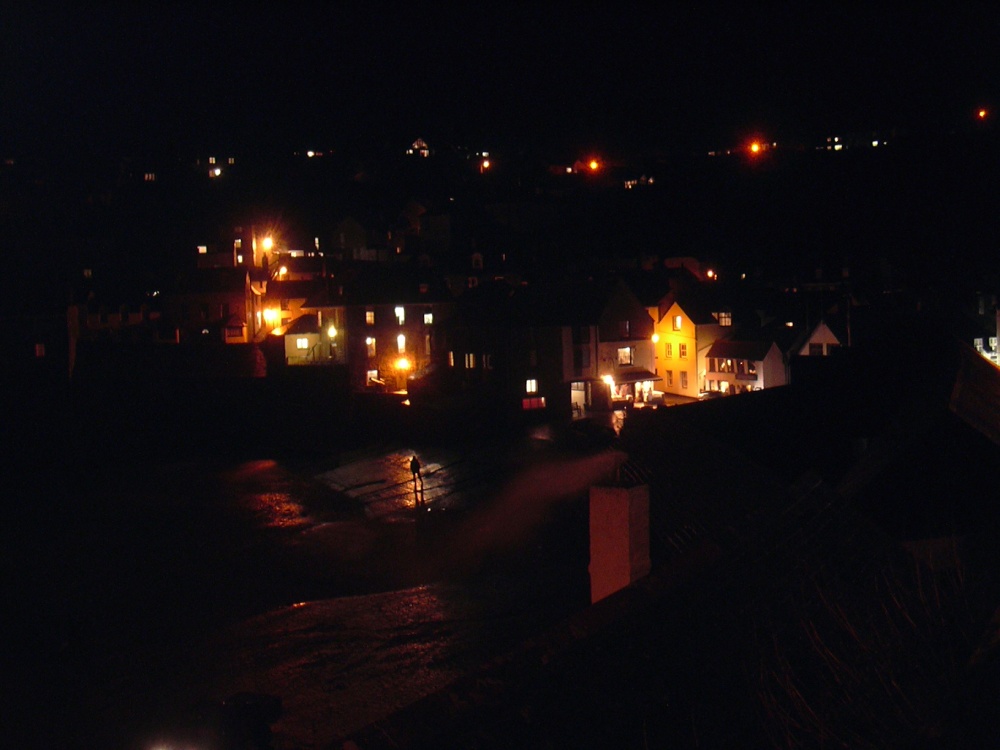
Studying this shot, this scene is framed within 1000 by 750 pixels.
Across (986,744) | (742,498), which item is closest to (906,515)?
(742,498)

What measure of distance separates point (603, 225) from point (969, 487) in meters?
56.8

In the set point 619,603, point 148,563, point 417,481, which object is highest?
point 619,603

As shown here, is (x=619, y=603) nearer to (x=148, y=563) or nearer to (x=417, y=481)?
(x=148, y=563)

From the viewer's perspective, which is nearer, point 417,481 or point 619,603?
point 619,603

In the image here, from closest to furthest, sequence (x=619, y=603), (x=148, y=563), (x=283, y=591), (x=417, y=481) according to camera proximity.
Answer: (x=619, y=603) → (x=283, y=591) → (x=148, y=563) → (x=417, y=481)

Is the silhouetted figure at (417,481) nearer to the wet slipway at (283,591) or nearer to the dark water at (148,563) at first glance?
the wet slipway at (283,591)

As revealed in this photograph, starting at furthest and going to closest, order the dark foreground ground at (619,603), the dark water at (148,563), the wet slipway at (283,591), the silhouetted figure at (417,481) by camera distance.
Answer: the silhouetted figure at (417,481)
the dark water at (148,563)
the wet slipway at (283,591)
the dark foreground ground at (619,603)

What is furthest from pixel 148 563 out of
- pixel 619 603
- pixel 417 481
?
pixel 619 603

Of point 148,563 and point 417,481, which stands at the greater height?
point 417,481

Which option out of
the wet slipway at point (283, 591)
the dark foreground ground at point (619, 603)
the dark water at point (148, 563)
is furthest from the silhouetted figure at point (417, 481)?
the dark foreground ground at point (619, 603)

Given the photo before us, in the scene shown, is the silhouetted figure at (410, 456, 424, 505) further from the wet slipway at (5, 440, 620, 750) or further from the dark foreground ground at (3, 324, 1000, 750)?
the dark foreground ground at (3, 324, 1000, 750)

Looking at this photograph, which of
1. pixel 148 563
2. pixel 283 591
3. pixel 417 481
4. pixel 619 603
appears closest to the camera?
pixel 619 603

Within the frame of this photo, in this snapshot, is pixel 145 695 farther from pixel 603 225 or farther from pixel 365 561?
pixel 603 225

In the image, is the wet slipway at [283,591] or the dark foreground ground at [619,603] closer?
the dark foreground ground at [619,603]
